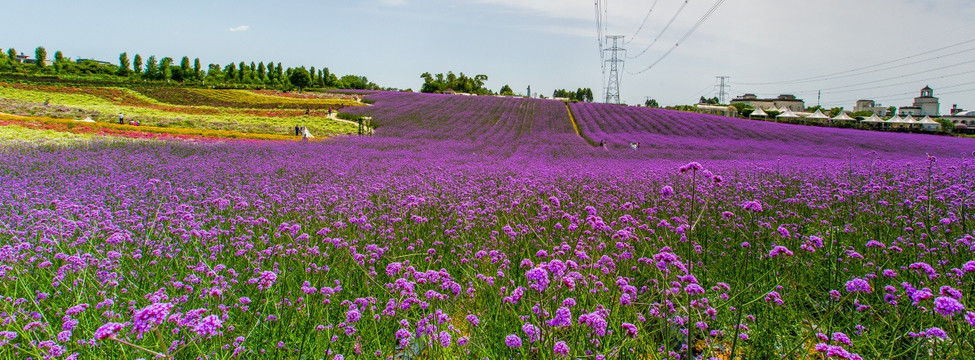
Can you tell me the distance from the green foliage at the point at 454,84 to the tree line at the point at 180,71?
14621mm

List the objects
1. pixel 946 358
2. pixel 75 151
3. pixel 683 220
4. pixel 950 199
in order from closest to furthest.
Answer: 1. pixel 946 358
2. pixel 683 220
3. pixel 950 199
4. pixel 75 151

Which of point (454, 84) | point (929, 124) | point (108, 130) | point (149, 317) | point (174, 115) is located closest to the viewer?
point (149, 317)

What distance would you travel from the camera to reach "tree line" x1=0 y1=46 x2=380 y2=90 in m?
61.1

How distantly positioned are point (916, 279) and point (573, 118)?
38.0 metres

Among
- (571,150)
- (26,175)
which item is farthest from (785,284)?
(571,150)

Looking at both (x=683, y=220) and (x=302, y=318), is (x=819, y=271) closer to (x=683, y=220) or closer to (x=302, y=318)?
(x=683, y=220)

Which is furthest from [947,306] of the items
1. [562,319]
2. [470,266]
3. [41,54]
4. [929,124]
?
[41,54]

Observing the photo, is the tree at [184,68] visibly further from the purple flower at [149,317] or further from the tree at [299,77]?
the purple flower at [149,317]

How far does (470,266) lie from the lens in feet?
12.8

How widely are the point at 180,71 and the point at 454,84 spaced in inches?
1485

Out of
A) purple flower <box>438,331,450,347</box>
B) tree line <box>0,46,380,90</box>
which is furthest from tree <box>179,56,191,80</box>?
purple flower <box>438,331,450,347</box>

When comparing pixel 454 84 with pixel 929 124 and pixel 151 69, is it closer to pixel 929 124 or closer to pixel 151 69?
pixel 151 69

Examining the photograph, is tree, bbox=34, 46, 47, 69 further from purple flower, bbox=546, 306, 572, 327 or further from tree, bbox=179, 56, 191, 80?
purple flower, bbox=546, 306, 572, 327

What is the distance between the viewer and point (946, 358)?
7.86 ft
